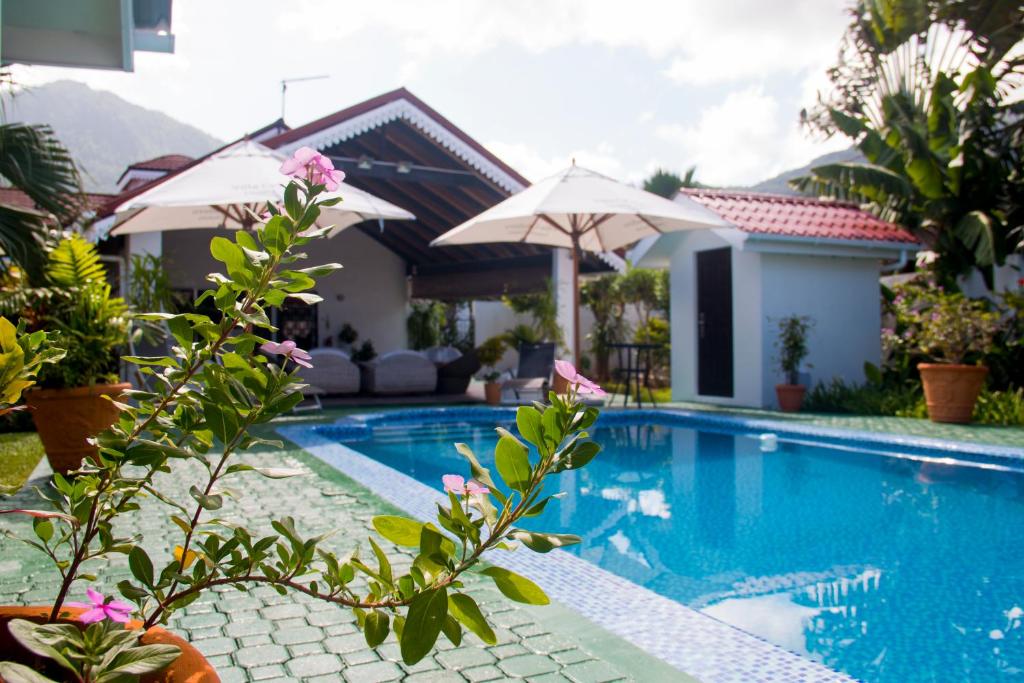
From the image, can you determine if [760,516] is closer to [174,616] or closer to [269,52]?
[174,616]

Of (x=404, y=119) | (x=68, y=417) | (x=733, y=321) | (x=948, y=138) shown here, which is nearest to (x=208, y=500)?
(x=68, y=417)

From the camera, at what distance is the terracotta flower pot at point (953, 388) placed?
1027 cm

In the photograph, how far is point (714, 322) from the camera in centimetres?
1412

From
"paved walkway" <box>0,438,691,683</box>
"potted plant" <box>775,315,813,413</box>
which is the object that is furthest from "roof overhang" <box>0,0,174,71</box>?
"potted plant" <box>775,315,813,413</box>

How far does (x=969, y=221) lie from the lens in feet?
39.3

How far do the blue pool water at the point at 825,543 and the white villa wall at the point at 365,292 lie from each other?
1091 centimetres

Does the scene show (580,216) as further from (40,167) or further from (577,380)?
(577,380)

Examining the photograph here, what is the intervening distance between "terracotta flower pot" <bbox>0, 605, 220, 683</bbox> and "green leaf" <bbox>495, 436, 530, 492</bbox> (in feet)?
2.14

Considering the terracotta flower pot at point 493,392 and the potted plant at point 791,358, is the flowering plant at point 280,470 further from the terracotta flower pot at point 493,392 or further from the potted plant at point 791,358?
the terracotta flower pot at point 493,392

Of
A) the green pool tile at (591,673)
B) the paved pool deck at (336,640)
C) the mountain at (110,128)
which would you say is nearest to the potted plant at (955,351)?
the paved pool deck at (336,640)

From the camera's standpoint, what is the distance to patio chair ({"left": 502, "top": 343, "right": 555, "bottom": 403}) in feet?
43.1

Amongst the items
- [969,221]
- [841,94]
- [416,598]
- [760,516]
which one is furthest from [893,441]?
[841,94]

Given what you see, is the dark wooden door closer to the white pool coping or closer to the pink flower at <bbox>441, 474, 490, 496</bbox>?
the white pool coping

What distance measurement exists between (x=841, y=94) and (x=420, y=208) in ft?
34.6
